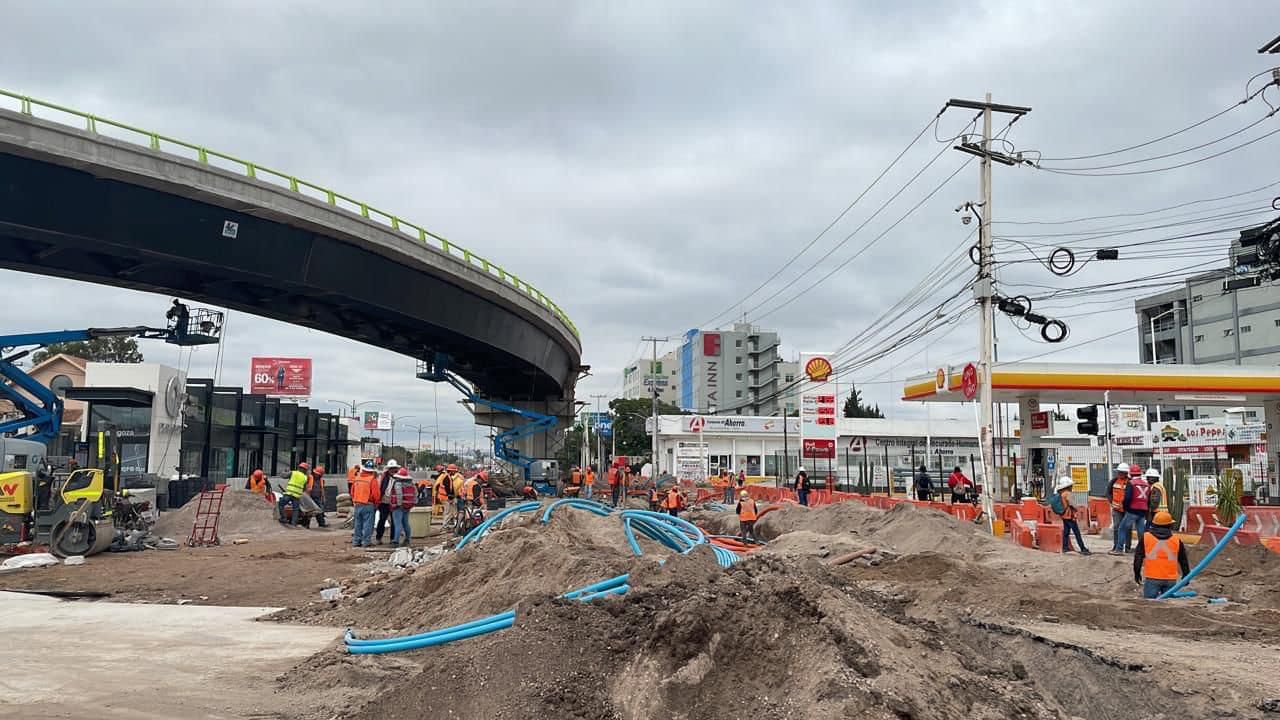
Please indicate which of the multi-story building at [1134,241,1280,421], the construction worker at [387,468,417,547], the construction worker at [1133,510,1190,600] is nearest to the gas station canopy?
the construction worker at [1133,510,1190,600]

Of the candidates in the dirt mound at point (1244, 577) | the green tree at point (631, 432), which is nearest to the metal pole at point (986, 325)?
the dirt mound at point (1244, 577)

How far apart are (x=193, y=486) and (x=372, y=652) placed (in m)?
27.9

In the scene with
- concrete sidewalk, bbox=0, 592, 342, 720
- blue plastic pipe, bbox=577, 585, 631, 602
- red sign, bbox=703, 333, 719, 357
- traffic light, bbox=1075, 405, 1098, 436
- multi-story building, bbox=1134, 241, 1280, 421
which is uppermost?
red sign, bbox=703, 333, 719, 357

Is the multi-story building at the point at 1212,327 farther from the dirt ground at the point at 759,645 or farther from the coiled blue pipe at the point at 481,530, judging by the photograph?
the coiled blue pipe at the point at 481,530

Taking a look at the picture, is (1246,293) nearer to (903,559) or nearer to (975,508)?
(975,508)

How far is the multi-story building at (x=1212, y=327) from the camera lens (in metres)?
71.1

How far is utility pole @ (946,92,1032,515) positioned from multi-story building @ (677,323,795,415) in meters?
109

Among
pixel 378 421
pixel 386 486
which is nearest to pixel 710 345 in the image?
pixel 378 421

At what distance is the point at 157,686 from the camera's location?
770cm

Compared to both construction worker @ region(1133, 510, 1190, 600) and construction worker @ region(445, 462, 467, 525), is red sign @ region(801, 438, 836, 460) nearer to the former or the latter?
construction worker @ region(445, 462, 467, 525)

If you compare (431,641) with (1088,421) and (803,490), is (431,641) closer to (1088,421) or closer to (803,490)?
(1088,421)

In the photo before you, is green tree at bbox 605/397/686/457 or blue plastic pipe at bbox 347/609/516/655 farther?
green tree at bbox 605/397/686/457

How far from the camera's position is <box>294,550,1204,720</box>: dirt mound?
231 inches

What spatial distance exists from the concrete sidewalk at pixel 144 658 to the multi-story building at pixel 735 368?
120 meters
